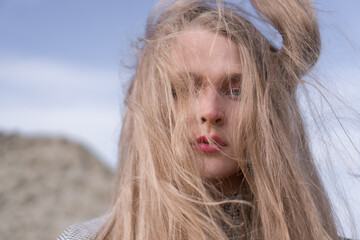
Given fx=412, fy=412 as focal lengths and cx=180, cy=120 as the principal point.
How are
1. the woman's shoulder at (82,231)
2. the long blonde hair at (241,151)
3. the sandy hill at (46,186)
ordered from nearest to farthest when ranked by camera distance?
the long blonde hair at (241,151), the woman's shoulder at (82,231), the sandy hill at (46,186)

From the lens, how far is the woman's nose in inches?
54.3

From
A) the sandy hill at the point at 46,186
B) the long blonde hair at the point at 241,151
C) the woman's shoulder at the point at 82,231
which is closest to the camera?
the long blonde hair at the point at 241,151

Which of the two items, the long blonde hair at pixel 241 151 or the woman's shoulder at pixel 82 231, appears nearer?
the long blonde hair at pixel 241 151

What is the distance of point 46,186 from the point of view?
7121 mm

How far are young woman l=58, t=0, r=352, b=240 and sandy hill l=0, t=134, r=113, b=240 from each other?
396cm

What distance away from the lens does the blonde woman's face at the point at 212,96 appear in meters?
1.39

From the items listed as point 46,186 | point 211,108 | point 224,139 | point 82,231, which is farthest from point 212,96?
point 46,186

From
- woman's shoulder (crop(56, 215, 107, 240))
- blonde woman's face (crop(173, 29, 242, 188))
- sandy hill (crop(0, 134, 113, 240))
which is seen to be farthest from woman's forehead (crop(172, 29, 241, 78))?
sandy hill (crop(0, 134, 113, 240))

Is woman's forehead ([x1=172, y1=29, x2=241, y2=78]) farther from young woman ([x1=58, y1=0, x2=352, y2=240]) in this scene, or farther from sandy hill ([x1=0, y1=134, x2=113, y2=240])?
sandy hill ([x1=0, y1=134, x2=113, y2=240])

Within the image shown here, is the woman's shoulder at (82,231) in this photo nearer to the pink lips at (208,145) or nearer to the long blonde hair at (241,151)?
the long blonde hair at (241,151)

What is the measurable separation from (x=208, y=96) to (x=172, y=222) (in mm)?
437

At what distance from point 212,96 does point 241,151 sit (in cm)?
22

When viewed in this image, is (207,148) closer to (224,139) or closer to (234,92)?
(224,139)

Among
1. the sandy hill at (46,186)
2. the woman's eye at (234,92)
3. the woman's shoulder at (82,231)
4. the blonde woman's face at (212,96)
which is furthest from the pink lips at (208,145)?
the sandy hill at (46,186)
